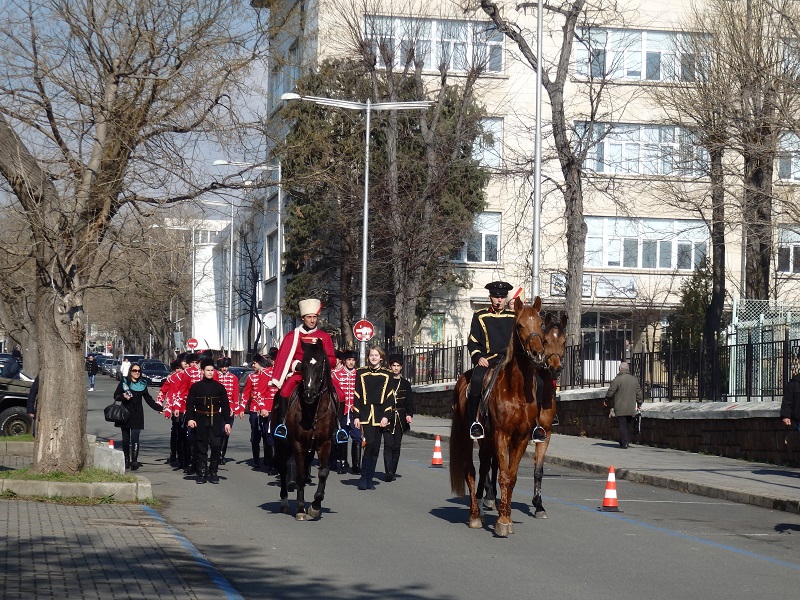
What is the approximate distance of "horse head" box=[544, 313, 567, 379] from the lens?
1171 cm

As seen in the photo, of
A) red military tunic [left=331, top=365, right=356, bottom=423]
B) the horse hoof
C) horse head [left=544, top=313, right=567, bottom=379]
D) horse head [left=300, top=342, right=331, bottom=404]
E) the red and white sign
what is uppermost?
the red and white sign

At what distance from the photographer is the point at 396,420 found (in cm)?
1838

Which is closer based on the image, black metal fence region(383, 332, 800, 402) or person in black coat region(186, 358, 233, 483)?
person in black coat region(186, 358, 233, 483)

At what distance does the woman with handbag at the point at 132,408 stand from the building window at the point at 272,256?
130 ft

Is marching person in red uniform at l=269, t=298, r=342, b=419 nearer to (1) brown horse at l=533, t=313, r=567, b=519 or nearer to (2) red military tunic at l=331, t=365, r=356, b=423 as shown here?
(1) brown horse at l=533, t=313, r=567, b=519

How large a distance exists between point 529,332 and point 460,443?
2.10 m

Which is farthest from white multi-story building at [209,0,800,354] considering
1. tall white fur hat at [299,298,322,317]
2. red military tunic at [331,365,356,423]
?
tall white fur hat at [299,298,322,317]

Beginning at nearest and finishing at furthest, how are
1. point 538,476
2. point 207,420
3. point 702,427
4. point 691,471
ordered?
1. point 538,476
2. point 207,420
3. point 691,471
4. point 702,427

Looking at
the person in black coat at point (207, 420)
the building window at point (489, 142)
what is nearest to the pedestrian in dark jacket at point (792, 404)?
the person in black coat at point (207, 420)

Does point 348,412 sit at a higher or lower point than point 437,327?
lower

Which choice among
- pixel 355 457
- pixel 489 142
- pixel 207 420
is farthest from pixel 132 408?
pixel 489 142

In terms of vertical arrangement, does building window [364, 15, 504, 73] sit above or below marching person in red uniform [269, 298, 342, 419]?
above

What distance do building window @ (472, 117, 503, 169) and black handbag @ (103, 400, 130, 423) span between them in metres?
31.3

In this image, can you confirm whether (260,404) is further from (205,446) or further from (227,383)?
(205,446)
